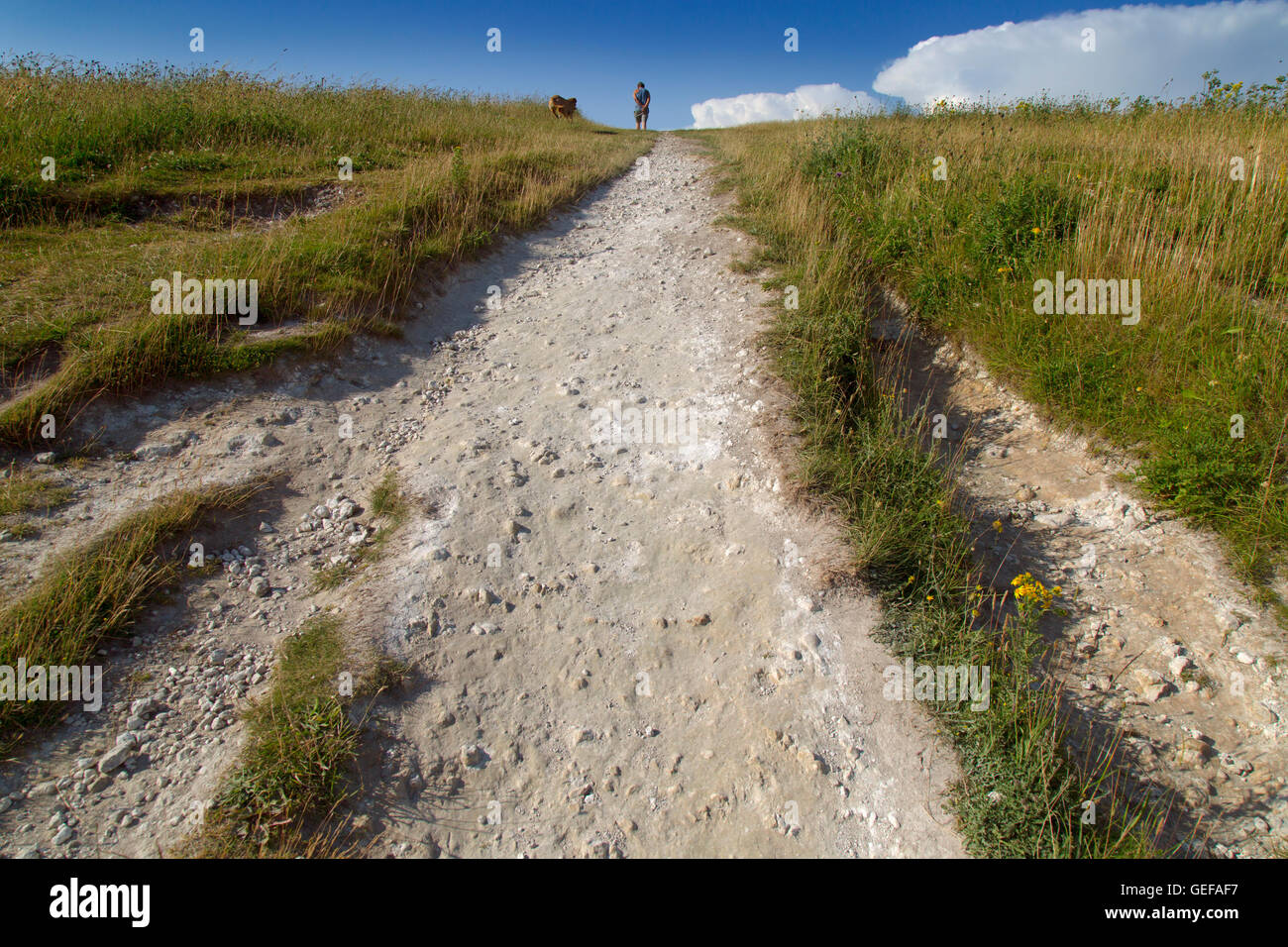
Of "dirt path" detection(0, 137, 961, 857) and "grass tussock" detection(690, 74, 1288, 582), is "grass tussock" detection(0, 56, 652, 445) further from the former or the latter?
"grass tussock" detection(690, 74, 1288, 582)

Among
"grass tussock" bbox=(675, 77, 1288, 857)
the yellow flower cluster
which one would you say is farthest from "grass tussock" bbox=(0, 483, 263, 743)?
the yellow flower cluster

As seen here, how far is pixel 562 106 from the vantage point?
848 inches

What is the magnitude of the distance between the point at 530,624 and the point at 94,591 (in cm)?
250

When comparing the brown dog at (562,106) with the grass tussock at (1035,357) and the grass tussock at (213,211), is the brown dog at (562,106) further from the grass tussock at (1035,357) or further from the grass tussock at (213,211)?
the grass tussock at (1035,357)

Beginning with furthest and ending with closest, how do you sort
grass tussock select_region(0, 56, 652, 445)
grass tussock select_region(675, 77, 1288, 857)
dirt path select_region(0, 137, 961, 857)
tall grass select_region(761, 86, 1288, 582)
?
grass tussock select_region(0, 56, 652, 445)
tall grass select_region(761, 86, 1288, 582)
grass tussock select_region(675, 77, 1288, 857)
dirt path select_region(0, 137, 961, 857)

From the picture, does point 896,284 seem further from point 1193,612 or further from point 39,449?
point 39,449

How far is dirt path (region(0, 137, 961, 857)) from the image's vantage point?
314cm

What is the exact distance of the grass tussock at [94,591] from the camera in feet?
10.6

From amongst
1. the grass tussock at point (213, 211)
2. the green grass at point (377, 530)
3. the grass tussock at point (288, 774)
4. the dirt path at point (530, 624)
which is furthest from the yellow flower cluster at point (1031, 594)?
the grass tussock at point (213, 211)

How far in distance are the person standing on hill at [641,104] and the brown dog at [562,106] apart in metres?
2.69

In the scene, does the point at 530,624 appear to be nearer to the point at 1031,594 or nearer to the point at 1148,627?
the point at 1031,594

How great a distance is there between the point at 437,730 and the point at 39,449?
12.0ft

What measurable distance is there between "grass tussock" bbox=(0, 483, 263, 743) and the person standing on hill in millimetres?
23864

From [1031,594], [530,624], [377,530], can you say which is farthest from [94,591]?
[1031,594]
